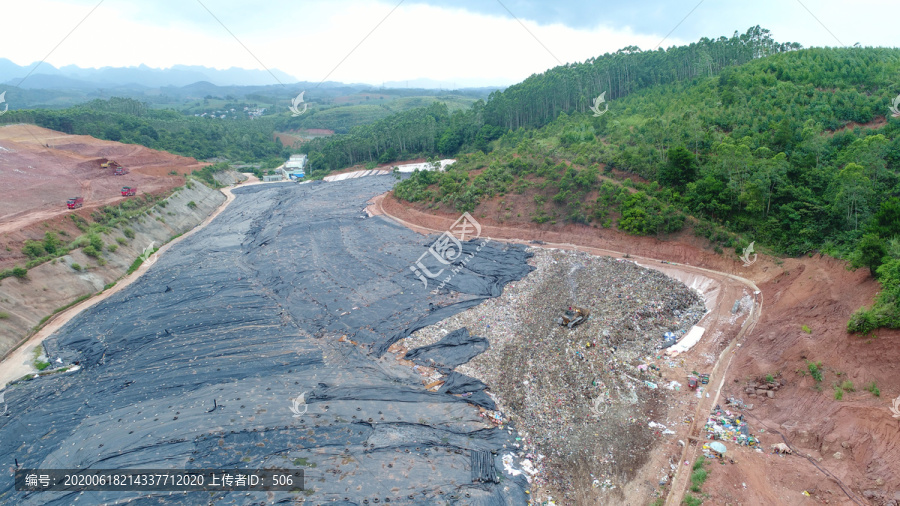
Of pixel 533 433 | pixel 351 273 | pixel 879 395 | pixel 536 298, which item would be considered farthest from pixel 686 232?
pixel 351 273

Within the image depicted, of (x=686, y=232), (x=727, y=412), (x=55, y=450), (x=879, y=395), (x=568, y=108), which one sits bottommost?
(x=55, y=450)

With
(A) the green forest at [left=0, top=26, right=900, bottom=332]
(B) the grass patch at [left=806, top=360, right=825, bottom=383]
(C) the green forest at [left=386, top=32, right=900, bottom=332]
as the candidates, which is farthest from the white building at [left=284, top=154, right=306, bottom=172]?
(B) the grass patch at [left=806, top=360, right=825, bottom=383]

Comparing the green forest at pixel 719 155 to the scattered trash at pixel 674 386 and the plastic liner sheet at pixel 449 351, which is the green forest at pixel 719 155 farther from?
the plastic liner sheet at pixel 449 351

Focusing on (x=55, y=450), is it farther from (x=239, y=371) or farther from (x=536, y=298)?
(x=536, y=298)

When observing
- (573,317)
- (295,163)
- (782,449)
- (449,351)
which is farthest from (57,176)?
(782,449)

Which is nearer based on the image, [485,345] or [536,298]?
[485,345]

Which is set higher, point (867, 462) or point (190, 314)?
point (867, 462)

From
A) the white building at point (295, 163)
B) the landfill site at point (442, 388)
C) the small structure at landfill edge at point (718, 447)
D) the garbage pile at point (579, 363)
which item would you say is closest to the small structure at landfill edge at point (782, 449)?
the landfill site at point (442, 388)
